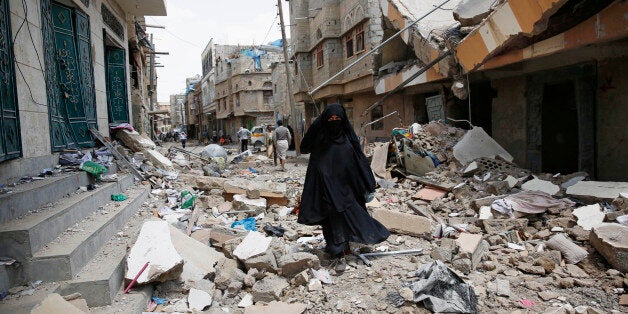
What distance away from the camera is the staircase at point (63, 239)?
263 cm

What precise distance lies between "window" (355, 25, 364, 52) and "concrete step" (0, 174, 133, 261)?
13.6 meters

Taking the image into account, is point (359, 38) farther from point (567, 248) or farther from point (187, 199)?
point (567, 248)

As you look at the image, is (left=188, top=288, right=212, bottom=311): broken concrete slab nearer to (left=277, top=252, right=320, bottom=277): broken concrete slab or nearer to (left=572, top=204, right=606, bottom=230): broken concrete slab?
(left=277, top=252, right=320, bottom=277): broken concrete slab

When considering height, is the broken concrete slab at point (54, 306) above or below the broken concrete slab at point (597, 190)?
below

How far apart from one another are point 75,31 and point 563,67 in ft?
27.7

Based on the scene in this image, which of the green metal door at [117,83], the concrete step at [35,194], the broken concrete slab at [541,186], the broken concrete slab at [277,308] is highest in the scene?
the green metal door at [117,83]

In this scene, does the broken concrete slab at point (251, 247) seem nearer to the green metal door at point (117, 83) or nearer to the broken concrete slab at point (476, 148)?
the broken concrete slab at point (476, 148)

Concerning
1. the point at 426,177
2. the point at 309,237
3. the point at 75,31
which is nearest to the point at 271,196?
the point at 309,237

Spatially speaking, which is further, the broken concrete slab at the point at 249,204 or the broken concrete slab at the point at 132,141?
the broken concrete slab at the point at 132,141

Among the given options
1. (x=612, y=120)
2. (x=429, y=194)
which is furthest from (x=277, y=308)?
(x=612, y=120)

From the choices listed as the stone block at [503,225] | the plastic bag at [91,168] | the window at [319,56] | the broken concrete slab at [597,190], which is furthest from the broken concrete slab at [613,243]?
the window at [319,56]

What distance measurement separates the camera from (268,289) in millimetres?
3152

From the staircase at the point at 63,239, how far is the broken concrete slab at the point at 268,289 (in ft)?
3.41

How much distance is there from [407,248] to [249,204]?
255 centimetres
